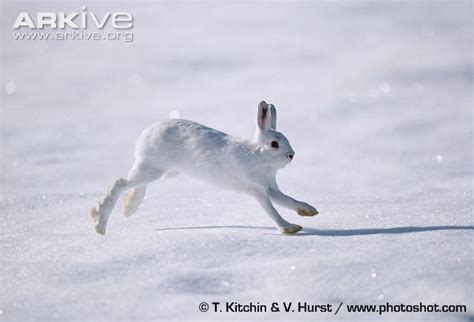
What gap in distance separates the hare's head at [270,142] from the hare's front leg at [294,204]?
0.69 feet

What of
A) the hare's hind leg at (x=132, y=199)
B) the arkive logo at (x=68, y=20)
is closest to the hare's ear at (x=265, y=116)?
the hare's hind leg at (x=132, y=199)

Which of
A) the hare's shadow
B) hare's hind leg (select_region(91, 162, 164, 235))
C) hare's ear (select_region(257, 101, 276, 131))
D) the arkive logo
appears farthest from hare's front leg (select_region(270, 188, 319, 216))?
the arkive logo

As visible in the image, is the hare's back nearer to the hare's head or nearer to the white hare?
the white hare

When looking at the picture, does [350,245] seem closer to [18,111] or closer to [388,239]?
[388,239]

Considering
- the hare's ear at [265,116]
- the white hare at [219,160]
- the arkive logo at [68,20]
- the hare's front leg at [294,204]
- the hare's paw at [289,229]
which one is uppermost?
the arkive logo at [68,20]

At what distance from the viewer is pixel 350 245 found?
16.9ft

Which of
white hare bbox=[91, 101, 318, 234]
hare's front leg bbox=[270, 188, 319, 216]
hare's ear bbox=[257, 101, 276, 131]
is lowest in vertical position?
hare's front leg bbox=[270, 188, 319, 216]

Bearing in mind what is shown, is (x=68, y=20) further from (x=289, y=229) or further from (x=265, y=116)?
(x=289, y=229)

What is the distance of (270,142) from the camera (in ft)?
18.3

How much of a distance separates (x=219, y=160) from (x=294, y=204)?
63 cm

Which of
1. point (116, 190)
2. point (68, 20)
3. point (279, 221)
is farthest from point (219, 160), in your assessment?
point (68, 20)

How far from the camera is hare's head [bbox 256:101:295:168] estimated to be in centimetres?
555

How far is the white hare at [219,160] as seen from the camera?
5.57 metres

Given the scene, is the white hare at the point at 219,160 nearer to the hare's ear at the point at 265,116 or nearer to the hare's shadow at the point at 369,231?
the hare's ear at the point at 265,116
